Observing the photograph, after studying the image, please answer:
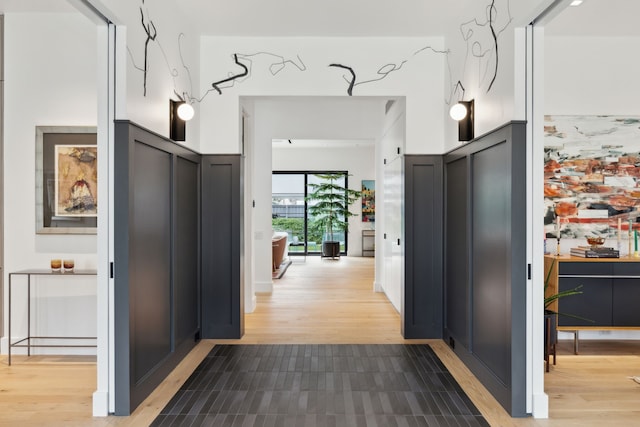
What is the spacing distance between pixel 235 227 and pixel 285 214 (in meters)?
8.08

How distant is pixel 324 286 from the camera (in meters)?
7.45

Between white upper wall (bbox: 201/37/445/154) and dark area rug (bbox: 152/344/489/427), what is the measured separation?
209 cm

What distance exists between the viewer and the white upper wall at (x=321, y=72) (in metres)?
4.39

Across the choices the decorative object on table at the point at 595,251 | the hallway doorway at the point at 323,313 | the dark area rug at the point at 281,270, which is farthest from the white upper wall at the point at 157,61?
the dark area rug at the point at 281,270

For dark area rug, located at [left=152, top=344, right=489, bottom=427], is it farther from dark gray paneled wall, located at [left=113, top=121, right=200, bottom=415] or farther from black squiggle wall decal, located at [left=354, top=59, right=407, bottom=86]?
black squiggle wall decal, located at [left=354, top=59, right=407, bottom=86]

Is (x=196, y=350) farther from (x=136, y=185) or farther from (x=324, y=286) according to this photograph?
(x=324, y=286)

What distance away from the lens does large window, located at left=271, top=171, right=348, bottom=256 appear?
12.2 metres

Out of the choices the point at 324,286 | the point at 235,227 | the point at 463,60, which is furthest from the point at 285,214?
the point at 463,60

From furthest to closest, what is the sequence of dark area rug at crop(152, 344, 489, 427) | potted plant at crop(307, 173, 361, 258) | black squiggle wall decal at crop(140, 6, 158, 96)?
potted plant at crop(307, 173, 361, 258) → black squiggle wall decal at crop(140, 6, 158, 96) → dark area rug at crop(152, 344, 489, 427)

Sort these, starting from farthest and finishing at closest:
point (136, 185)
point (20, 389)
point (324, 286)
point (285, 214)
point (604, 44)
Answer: point (285, 214)
point (324, 286)
point (604, 44)
point (20, 389)
point (136, 185)

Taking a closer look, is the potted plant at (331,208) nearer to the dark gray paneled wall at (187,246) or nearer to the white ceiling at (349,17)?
the dark gray paneled wall at (187,246)

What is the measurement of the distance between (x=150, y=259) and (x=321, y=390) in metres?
1.58

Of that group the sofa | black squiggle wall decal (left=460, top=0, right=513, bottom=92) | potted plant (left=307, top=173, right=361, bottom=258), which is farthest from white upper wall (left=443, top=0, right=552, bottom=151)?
potted plant (left=307, top=173, right=361, bottom=258)

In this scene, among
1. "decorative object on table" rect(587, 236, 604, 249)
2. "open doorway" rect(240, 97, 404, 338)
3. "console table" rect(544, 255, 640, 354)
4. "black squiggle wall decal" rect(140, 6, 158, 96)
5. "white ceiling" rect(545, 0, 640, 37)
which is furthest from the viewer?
"open doorway" rect(240, 97, 404, 338)
